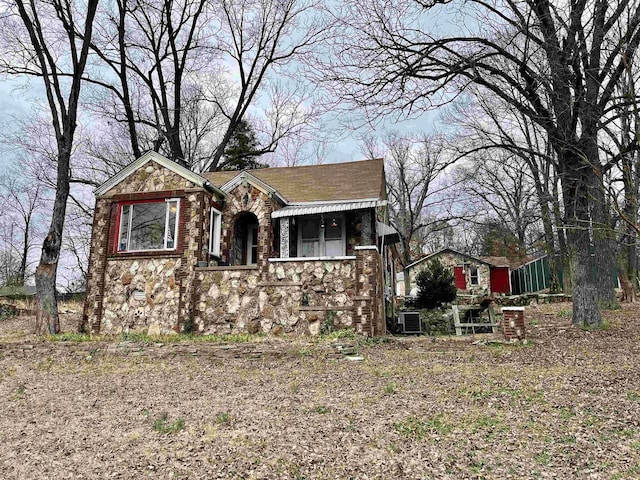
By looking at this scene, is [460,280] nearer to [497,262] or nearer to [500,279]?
Result: [500,279]

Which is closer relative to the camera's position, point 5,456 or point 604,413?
point 5,456

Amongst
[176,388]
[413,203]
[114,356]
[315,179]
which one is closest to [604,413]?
[176,388]

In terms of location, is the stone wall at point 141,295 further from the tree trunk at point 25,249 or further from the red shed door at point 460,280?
the tree trunk at point 25,249

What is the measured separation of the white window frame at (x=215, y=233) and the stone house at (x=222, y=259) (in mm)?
30

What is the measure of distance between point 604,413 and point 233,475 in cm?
413

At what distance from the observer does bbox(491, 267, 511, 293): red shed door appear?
2772cm

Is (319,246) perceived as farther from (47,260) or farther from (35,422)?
(35,422)

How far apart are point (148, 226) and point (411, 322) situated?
828 cm

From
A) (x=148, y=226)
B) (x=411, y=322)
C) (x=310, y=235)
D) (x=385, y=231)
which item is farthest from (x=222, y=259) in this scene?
(x=411, y=322)

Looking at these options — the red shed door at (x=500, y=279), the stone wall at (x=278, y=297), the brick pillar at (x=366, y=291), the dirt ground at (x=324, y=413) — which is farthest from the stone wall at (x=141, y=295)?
the red shed door at (x=500, y=279)

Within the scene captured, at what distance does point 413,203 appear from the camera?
2984 cm

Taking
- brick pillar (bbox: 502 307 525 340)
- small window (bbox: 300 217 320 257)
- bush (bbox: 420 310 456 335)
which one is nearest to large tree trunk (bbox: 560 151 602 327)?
brick pillar (bbox: 502 307 525 340)

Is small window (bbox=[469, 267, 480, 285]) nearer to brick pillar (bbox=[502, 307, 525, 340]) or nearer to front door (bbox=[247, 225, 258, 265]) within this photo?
front door (bbox=[247, 225, 258, 265])

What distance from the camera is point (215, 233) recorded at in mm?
13188
